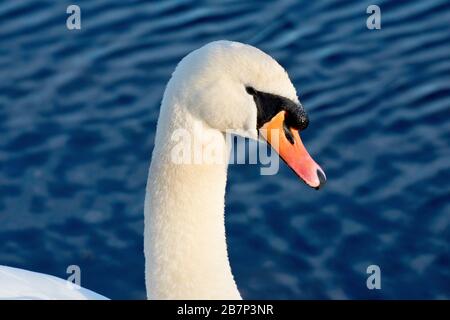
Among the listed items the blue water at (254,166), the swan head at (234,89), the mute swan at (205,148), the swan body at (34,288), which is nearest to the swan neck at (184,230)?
the mute swan at (205,148)

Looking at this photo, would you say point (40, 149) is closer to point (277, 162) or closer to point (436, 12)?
point (277, 162)

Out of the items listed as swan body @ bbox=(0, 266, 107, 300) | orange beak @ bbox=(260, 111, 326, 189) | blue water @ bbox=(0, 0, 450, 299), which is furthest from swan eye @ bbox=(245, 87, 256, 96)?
blue water @ bbox=(0, 0, 450, 299)

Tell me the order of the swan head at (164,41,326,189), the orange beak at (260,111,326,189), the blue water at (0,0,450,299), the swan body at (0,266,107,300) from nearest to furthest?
the swan head at (164,41,326,189), the orange beak at (260,111,326,189), the swan body at (0,266,107,300), the blue water at (0,0,450,299)

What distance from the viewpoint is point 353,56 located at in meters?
10.5

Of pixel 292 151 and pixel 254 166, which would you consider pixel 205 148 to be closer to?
pixel 292 151

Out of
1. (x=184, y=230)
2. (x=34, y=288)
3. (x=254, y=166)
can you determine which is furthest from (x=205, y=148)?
(x=254, y=166)

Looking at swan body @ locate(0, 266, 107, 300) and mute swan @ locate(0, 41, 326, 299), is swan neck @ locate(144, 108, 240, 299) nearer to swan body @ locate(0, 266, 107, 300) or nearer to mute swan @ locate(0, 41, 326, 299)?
mute swan @ locate(0, 41, 326, 299)

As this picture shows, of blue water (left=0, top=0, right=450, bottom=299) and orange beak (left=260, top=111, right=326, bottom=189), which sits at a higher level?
blue water (left=0, top=0, right=450, bottom=299)

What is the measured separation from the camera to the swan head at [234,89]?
522 centimetres

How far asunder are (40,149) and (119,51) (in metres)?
1.53

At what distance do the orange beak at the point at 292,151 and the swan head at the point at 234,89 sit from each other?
0.07m

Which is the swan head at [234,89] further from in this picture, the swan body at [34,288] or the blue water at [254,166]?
the blue water at [254,166]

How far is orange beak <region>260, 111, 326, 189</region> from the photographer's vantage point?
542cm
